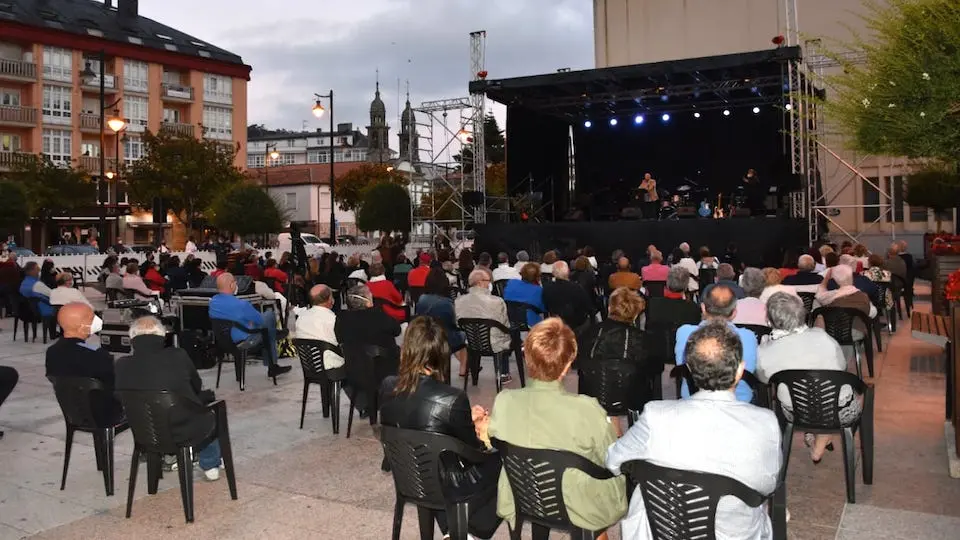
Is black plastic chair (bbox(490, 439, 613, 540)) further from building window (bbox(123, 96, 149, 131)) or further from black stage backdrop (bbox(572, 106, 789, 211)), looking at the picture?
building window (bbox(123, 96, 149, 131))

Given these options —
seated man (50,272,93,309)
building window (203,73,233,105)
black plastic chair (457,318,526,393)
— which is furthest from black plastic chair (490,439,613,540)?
building window (203,73,233,105)

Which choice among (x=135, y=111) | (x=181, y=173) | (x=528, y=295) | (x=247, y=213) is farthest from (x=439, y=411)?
(x=135, y=111)

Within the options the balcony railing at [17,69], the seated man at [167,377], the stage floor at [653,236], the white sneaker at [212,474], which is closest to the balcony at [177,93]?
the balcony railing at [17,69]

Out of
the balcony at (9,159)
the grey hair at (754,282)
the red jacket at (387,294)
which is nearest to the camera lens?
the grey hair at (754,282)

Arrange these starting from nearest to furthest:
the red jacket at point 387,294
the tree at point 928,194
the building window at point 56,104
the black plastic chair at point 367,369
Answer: the black plastic chair at point 367,369 < the red jacket at point 387,294 < the tree at point 928,194 < the building window at point 56,104

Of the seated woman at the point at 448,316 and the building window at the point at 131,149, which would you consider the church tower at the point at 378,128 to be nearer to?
the building window at the point at 131,149

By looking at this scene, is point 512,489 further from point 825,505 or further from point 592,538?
point 825,505

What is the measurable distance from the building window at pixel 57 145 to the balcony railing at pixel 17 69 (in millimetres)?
2826

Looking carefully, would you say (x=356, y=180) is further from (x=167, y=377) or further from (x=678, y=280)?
(x=167, y=377)

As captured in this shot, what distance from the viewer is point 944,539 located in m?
3.77

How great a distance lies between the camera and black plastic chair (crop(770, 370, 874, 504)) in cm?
426

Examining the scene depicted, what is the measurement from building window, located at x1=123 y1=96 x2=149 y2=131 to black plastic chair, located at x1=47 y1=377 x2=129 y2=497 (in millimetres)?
43063

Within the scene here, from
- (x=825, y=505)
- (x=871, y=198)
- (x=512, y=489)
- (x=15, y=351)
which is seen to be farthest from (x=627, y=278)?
(x=871, y=198)

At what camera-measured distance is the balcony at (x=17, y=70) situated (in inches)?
1478
